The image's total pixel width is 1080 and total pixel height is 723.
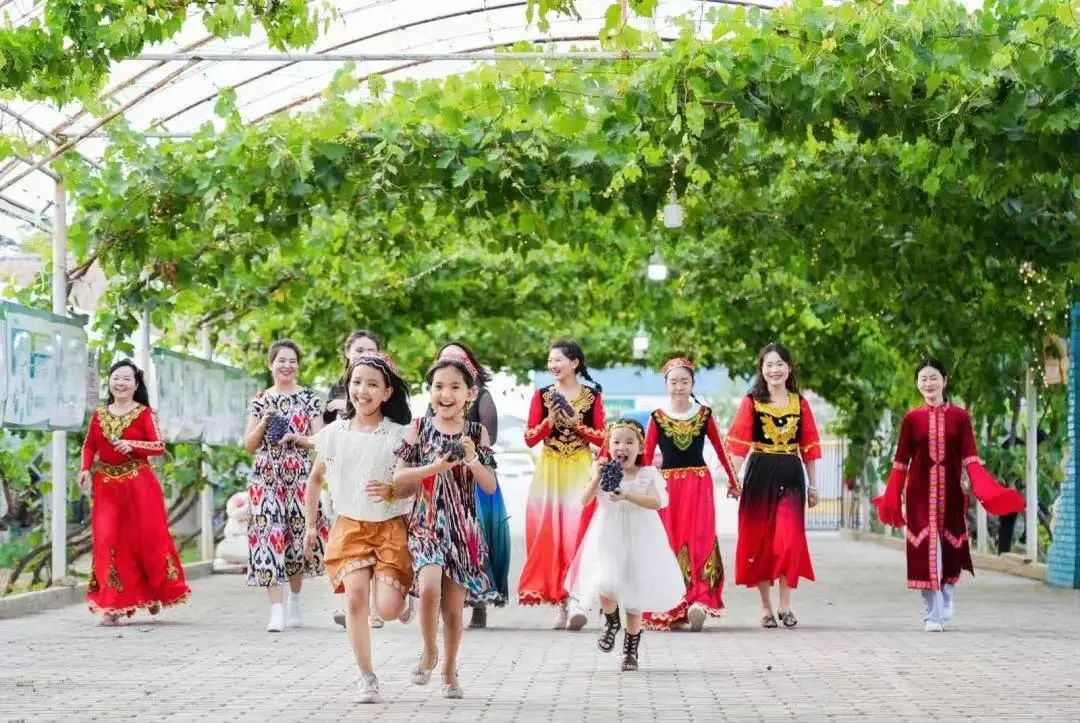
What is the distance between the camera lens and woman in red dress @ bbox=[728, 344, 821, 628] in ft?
41.3

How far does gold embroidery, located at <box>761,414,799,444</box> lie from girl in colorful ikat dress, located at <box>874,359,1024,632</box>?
26.5 inches

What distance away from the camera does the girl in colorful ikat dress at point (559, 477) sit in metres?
12.2

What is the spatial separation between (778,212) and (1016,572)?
15.7 feet

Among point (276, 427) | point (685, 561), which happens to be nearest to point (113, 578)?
point (276, 427)

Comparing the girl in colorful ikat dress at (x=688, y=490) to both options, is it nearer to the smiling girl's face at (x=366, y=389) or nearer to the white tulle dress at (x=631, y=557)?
the white tulle dress at (x=631, y=557)

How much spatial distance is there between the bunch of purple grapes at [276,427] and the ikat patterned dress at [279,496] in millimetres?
30

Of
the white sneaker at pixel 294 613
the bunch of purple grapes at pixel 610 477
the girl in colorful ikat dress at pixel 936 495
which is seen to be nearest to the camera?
the bunch of purple grapes at pixel 610 477

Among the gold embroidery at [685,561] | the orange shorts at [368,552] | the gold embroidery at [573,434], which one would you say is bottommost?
the gold embroidery at [685,561]

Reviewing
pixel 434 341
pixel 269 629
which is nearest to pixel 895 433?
pixel 434 341

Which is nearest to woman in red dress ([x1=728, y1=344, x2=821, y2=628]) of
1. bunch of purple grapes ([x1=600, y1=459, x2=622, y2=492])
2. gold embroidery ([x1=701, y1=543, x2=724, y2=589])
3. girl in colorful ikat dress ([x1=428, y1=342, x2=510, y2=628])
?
gold embroidery ([x1=701, y1=543, x2=724, y2=589])

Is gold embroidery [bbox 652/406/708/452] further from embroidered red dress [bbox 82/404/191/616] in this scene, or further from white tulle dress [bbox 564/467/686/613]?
embroidered red dress [bbox 82/404/191/616]

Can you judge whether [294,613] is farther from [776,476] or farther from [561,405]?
[776,476]

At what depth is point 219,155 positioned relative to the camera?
1424 cm

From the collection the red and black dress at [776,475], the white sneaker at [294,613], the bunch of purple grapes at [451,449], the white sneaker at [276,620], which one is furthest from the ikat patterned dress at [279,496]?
the bunch of purple grapes at [451,449]
